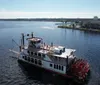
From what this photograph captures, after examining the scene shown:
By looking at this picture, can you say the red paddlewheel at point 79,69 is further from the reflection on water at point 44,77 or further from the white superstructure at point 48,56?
the reflection on water at point 44,77

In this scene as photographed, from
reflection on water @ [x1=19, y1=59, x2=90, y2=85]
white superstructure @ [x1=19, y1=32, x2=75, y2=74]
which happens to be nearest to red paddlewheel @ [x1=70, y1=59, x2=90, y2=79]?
white superstructure @ [x1=19, y1=32, x2=75, y2=74]

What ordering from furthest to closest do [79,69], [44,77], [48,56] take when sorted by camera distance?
[48,56], [79,69], [44,77]

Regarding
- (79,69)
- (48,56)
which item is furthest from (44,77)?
(79,69)

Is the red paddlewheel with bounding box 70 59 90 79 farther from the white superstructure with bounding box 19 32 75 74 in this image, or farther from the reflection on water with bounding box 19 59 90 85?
the reflection on water with bounding box 19 59 90 85

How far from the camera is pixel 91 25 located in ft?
631

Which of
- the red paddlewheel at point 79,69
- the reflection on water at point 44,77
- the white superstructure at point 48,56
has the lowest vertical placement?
the reflection on water at point 44,77

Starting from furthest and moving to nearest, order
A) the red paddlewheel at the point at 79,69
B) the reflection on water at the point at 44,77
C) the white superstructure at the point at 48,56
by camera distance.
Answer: the white superstructure at the point at 48,56 → the red paddlewheel at the point at 79,69 → the reflection on water at the point at 44,77

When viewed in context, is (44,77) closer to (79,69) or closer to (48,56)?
(48,56)

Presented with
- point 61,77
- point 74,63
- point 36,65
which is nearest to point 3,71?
point 36,65

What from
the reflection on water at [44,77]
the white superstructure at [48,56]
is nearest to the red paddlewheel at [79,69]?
the white superstructure at [48,56]

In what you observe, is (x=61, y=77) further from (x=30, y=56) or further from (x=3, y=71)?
(x=3, y=71)

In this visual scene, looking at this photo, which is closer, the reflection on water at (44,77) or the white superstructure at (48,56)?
the reflection on water at (44,77)

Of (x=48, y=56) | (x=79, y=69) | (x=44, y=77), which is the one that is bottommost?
(x=44, y=77)

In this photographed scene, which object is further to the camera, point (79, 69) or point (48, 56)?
point (48, 56)
